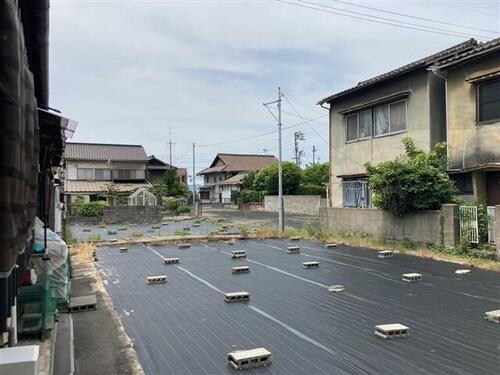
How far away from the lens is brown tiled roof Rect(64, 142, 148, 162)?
35.0m

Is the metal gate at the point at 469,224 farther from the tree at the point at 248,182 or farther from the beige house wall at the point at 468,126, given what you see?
the tree at the point at 248,182

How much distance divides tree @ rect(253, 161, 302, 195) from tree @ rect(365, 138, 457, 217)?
69.1 ft

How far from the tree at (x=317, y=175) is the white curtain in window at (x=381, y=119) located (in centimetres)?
2021

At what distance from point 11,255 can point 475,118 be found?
11229 mm

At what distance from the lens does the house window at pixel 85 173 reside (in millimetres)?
34469

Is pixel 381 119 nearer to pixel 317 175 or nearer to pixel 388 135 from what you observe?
pixel 388 135

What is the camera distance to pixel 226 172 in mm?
47375

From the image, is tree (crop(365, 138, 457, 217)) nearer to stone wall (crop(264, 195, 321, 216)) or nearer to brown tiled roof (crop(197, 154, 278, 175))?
stone wall (crop(264, 195, 321, 216))

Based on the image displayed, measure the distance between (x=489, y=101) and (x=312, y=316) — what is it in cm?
817

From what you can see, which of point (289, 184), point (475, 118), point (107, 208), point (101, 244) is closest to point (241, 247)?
point (101, 244)

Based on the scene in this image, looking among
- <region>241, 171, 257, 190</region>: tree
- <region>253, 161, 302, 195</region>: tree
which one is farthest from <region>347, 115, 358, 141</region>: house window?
<region>241, 171, 257, 190</region>: tree

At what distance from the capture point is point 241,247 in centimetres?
1217

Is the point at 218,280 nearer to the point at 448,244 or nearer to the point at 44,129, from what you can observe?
the point at 44,129

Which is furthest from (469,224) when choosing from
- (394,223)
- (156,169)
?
(156,169)
